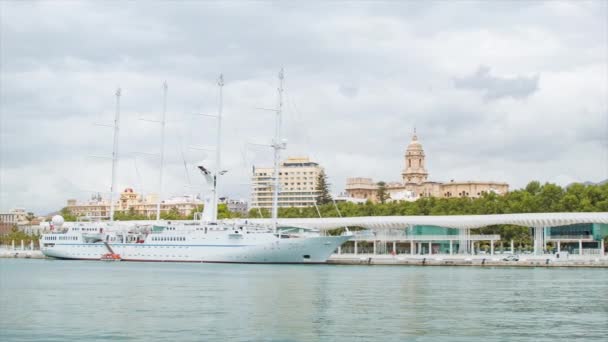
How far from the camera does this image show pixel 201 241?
377ft

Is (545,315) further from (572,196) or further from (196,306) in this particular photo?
(572,196)

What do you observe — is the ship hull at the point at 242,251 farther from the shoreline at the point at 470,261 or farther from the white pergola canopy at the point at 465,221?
the white pergola canopy at the point at 465,221

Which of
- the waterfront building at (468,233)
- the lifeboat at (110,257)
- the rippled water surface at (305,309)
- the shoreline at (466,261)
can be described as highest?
the waterfront building at (468,233)

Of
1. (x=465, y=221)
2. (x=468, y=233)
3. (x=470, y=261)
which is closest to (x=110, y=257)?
(x=465, y=221)

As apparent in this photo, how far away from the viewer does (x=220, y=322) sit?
4006 centimetres

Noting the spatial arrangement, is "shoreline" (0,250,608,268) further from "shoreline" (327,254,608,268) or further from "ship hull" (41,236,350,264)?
"ship hull" (41,236,350,264)

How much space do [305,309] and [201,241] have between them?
7007 cm

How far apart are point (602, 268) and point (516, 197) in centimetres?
3551

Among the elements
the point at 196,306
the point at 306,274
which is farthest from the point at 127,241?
the point at 196,306

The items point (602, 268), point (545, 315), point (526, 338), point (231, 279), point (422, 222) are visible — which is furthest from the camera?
point (422, 222)

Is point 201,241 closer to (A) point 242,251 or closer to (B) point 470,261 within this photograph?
(A) point 242,251

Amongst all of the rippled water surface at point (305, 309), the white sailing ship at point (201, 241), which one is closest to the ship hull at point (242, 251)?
the white sailing ship at point (201, 241)

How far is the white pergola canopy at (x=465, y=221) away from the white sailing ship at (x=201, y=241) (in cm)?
409

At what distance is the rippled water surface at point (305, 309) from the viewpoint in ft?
120
